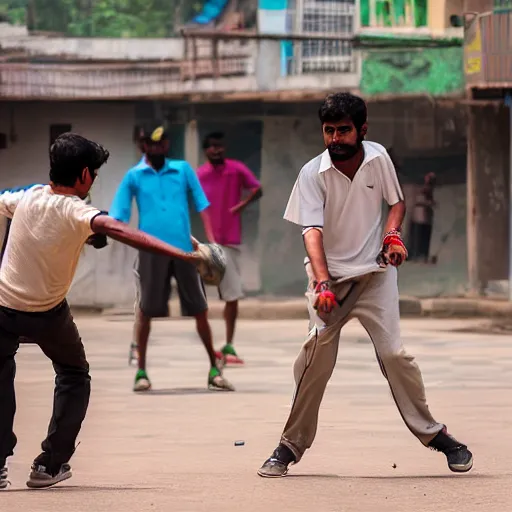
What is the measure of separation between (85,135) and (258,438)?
46.9 ft

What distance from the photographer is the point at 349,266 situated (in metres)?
8.99

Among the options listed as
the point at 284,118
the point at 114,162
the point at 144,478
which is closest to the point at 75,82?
the point at 114,162

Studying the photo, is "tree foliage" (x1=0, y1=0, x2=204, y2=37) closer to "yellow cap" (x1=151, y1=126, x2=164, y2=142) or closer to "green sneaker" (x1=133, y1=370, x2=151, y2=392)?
"yellow cap" (x1=151, y1=126, x2=164, y2=142)

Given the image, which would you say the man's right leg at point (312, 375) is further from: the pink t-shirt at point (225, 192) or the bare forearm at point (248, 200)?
the pink t-shirt at point (225, 192)

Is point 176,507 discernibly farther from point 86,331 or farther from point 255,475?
point 86,331

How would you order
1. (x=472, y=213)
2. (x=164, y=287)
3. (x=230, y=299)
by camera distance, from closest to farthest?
(x=164, y=287)
(x=230, y=299)
(x=472, y=213)

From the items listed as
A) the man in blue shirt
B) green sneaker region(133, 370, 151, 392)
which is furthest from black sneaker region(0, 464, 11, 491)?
the man in blue shirt

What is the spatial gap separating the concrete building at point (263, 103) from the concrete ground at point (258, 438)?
7066 millimetres

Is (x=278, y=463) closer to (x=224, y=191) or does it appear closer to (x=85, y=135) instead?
(x=224, y=191)

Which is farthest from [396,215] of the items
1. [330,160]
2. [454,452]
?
[454,452]

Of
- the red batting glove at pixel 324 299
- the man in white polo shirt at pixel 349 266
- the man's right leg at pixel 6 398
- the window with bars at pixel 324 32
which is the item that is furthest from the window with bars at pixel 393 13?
the man's right leg at pixel 6 398

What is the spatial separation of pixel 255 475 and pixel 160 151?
200 inches

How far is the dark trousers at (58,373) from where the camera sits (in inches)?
334

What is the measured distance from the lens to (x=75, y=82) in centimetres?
2398
